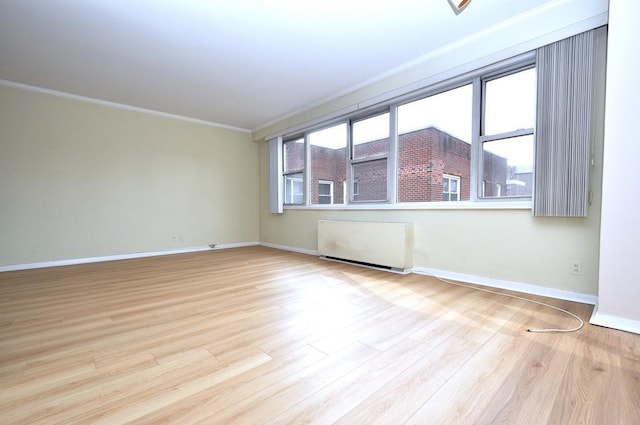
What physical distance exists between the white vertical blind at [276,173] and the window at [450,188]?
3.52 m

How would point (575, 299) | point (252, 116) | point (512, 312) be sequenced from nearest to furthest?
point (512, 312) → point (575, 299) → point (252, 116)

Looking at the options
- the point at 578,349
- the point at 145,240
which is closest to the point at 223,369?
the point at 578,349

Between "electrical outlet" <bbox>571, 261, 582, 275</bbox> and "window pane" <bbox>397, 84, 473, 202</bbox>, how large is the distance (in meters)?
1.17

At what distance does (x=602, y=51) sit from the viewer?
244 centimetres

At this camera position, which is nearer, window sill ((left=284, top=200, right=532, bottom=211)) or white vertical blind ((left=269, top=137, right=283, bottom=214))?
window sill ((left=284, top=200, right=532, bottom=211))

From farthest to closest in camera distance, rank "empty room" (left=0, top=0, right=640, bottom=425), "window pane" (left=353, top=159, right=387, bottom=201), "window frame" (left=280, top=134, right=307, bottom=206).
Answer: "window frame" (left=280, top=134, right=307, bottom=206)
"window pane" (left=353, top=159, right=387, bottom=201)
"empty room" (left=0, top=0, right=640, bottom=425)

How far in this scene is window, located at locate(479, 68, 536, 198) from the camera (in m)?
2.93

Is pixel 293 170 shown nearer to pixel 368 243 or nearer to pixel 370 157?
pixel 370 157

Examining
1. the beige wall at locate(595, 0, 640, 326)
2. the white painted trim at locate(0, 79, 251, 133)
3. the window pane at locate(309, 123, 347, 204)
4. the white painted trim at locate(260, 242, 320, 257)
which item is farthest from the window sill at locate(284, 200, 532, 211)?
the white painted trim at locate(0, 79, 251, 133)

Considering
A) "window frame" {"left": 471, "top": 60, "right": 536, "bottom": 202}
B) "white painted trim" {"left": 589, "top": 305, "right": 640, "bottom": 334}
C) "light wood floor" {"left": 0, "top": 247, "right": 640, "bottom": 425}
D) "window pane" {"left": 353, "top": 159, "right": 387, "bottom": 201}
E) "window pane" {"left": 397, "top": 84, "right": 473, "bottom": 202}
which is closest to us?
"light wood floor" {"left": 0, "top": 247, "right": 640, "bottom": 425}

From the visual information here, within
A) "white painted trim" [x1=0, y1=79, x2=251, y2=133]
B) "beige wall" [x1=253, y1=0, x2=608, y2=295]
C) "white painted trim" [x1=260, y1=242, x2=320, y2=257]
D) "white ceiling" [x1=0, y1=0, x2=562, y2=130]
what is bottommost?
"white painted trim" [x1=260, y1=242, x2=320, y2=257]

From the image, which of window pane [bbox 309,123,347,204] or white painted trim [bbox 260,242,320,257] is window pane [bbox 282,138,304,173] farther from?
white painted trim [bbox 260,242,320,257]

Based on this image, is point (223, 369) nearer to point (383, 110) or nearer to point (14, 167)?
point (383, 110)

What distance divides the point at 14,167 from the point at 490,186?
6575 millimetres
